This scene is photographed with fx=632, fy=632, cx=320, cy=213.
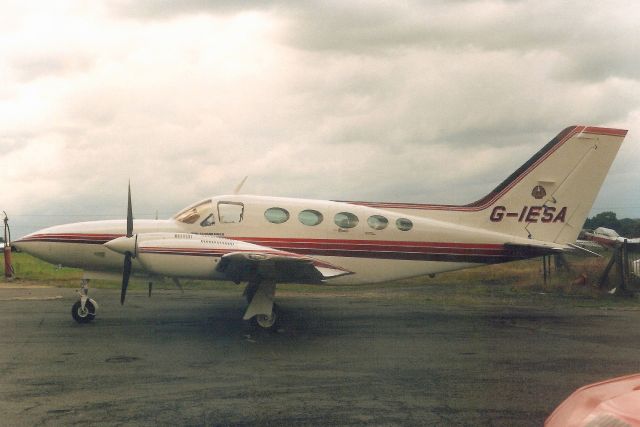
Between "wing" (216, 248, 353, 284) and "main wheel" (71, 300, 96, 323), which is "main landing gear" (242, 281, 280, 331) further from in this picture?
"main wheel" (71, 300, 96, 323)

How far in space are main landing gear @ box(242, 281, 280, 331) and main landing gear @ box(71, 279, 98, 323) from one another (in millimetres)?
3298

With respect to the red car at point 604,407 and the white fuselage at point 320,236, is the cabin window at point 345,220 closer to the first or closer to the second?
the white fuselage at point 320,236

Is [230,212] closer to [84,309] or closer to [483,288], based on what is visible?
[84,309]

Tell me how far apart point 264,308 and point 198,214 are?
2.94 metres

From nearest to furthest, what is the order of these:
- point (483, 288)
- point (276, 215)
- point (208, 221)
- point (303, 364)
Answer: point (303, 364) → point (208, 221) → point (276, 215) → point (483, 288)

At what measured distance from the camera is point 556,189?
1636 cm

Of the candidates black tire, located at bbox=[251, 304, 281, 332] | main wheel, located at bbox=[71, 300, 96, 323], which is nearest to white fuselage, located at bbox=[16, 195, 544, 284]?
main wheel, located at bbox=[71, 300, 96, 323]

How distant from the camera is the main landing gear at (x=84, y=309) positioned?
43.2ft

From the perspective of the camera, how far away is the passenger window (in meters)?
14.2

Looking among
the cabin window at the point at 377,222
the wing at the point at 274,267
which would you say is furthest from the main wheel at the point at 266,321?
the cabin window at the point at 377,222

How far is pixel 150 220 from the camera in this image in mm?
14336

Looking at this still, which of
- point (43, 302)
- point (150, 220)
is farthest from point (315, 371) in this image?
point (43, 302)

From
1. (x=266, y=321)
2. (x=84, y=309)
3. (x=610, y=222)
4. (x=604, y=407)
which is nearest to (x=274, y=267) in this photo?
(x=266, y=321)

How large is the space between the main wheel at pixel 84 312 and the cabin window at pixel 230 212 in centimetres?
330
